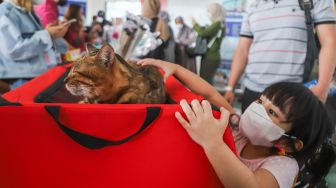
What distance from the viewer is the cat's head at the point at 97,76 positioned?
30.4 inches

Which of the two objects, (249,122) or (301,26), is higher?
(301,26)

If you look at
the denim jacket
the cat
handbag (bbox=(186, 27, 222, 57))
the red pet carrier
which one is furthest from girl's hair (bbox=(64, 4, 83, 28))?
the red pet carrier

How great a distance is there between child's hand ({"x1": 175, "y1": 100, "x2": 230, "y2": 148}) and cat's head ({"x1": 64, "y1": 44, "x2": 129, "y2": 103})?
0.27 m

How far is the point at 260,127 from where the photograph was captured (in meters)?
0.82

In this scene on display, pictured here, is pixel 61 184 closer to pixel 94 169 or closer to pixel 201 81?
pixel 94 169

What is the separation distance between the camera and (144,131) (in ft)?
2.03

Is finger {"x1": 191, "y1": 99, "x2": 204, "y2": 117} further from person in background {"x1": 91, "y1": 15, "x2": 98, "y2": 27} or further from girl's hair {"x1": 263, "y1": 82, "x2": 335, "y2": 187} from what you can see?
person in background {"x1": 91, "y1": 15, "x2": 98, "y2": 27}

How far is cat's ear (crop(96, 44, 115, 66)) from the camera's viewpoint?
0.76m

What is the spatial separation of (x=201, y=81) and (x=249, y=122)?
23 centimetres

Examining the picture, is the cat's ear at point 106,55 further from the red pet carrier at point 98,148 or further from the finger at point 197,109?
the finger at point 197,109

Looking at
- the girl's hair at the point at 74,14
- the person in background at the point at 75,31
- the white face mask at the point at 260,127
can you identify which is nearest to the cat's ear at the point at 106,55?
the white face mask at the point at 260,127

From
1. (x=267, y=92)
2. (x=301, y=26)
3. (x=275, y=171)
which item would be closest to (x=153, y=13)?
(x=301, y=26)

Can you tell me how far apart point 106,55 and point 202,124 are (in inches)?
13.2

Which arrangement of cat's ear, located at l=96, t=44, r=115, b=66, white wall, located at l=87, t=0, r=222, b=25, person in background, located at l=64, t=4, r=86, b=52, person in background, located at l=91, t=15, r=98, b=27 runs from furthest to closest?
white wall, located at l=87, t=0, r=222, b=25 → person in background, located at l=91, t=15, r=98, b=27 → person in background, located at l=64, t=4, r=86, b=52 → cat's ear, located at l=96, t=44, r=115, b=66
